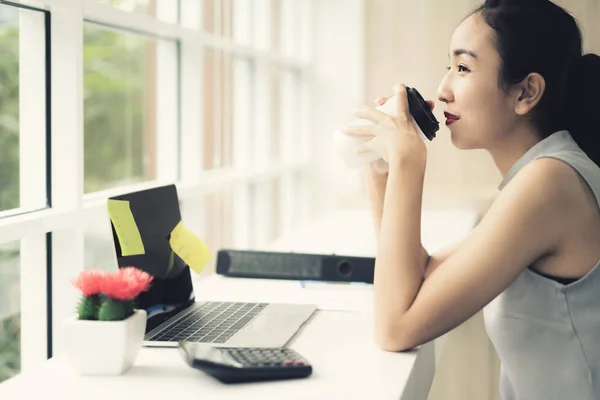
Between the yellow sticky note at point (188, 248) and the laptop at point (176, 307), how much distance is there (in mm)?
10

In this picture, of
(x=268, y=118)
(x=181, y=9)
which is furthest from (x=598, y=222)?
(x=268, y=118)

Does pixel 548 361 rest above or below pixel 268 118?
below

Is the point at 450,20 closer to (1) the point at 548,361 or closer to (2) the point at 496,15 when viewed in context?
(2) the point at 496,15

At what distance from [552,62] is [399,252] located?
0.41 meters

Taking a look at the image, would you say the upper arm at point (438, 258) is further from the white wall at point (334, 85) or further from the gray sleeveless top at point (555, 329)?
the white wall at point (334, 85)

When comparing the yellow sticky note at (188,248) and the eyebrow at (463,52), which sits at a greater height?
the eyebrow at (463,52)

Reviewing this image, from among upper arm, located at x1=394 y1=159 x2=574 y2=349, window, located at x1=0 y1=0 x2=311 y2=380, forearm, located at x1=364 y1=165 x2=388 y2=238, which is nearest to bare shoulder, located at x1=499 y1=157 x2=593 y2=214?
upper arm, located at x1=394 y1=159 x2=574 y2=349

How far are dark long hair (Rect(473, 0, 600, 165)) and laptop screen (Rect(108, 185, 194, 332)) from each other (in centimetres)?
61

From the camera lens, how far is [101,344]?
99 cm

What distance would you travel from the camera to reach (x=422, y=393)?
1.19 meters

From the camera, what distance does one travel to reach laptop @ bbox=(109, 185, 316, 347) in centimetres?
119

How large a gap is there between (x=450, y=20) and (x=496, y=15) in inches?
85.3

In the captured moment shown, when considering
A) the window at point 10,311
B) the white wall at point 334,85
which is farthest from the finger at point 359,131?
the white wall at point 334,85

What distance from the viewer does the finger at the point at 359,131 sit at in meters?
1.33
